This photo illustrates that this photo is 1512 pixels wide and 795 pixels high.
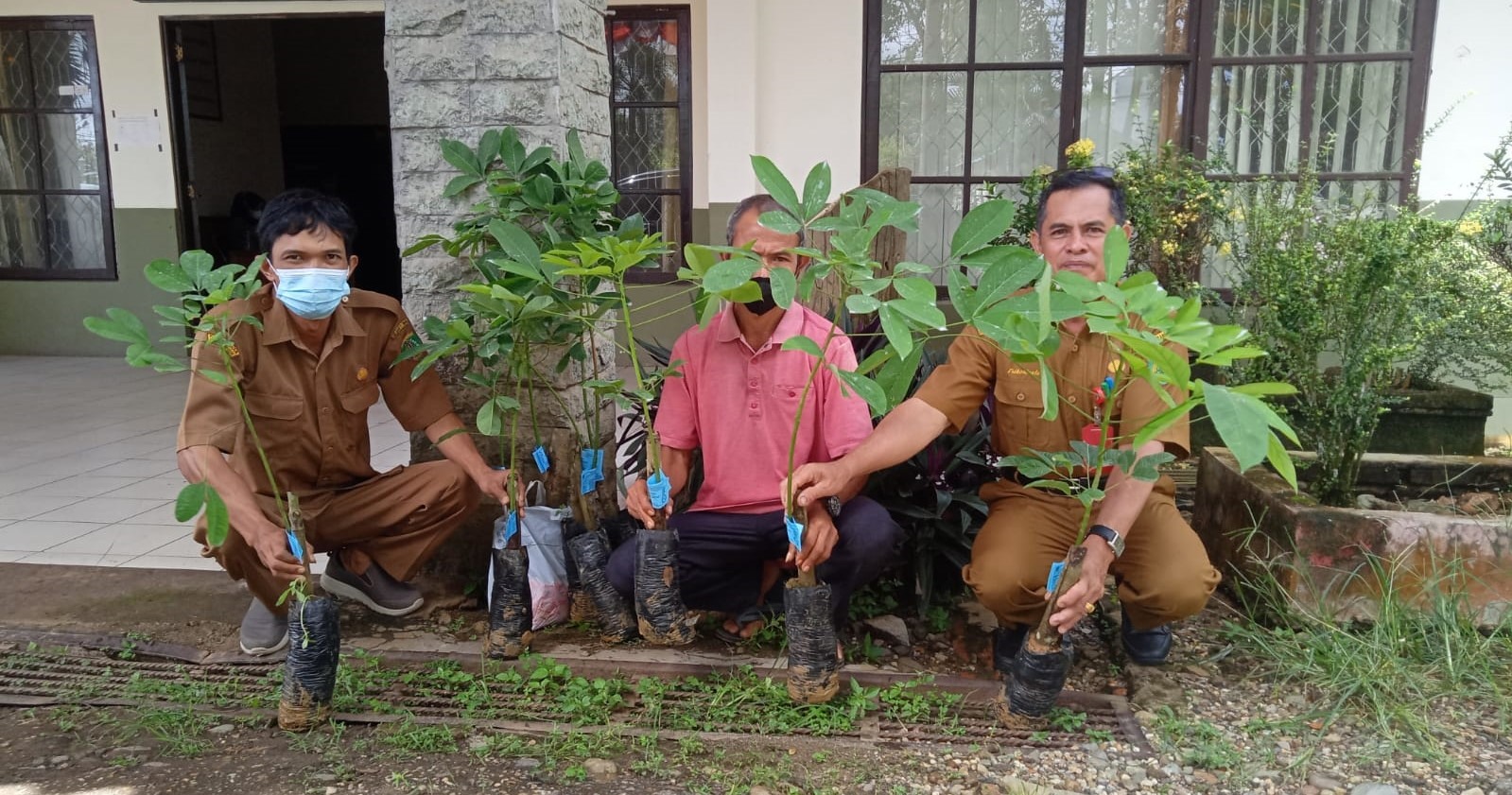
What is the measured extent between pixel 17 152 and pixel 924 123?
651cm

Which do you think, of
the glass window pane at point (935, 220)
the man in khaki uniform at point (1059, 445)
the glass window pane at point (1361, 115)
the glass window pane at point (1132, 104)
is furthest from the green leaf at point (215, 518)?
the glass window pane at point (1361, 115)

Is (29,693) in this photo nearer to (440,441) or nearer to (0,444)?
(440,441)

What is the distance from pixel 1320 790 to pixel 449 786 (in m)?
1.67

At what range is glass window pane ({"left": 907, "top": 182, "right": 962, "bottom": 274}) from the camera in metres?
5.41

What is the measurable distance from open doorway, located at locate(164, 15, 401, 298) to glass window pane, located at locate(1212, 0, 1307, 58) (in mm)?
4622

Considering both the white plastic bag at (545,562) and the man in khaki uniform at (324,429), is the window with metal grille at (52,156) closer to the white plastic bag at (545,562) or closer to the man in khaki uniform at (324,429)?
the man in khaki uniform at (324,429)

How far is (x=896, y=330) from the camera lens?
4.91 feet

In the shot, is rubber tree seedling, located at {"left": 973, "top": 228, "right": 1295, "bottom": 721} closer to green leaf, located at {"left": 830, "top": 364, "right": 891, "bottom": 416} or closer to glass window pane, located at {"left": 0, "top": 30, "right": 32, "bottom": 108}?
green leaf, located at {"left": 830, "top": 364, "right": 891, "bottom": 416}

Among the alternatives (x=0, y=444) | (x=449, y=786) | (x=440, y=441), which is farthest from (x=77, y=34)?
(x=449, y=786)

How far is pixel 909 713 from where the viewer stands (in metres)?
2.10

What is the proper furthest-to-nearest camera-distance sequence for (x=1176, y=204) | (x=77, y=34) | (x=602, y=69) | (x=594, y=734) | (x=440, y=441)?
(x=77, y=34), (x=1176, y=204), (x=602, y=69), (x=440, y=441), (x=594, y=734)

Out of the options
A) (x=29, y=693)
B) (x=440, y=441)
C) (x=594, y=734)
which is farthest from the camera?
(x=440, y=441)

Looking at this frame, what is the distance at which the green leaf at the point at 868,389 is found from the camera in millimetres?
1659

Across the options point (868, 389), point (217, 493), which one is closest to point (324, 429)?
point (217, 493)
